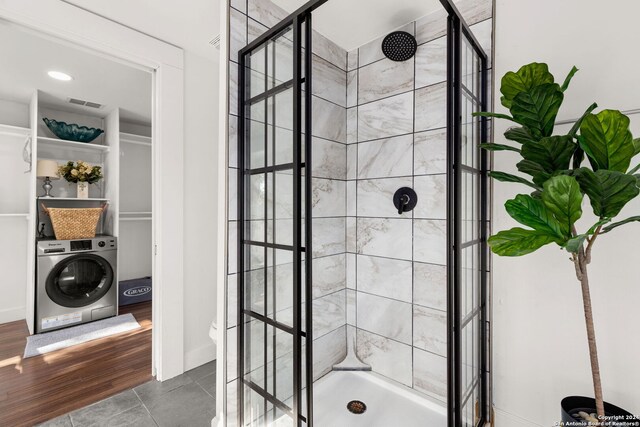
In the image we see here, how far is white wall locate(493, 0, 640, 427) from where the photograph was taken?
A: 1271 mm

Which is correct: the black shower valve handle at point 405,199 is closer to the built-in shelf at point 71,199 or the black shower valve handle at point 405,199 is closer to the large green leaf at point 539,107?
the large green leaf at point 539,107

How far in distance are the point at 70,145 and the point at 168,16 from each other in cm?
254

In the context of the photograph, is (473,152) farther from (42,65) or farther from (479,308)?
(42,65)

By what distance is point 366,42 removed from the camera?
6.89 feet

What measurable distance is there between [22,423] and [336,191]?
7.31ft

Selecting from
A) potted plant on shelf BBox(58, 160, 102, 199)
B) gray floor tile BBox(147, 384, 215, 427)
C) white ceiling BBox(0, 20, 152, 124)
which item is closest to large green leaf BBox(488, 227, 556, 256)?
gray floor tile BBox(147, 384, 215, 427)

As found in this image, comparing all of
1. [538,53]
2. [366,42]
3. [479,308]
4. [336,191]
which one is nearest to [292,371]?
[479,308]

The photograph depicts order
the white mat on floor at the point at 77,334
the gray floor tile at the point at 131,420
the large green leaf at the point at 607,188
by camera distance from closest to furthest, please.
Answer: the large green leaf at the point at 607,188
the gray floor tile at the point at 131,420
the white mat on floor at the point at 77,334

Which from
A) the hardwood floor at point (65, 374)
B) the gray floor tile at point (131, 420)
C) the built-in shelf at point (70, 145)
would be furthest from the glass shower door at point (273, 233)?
the built-in shelf at point (70, 145)

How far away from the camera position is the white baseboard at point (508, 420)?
4.94 ft

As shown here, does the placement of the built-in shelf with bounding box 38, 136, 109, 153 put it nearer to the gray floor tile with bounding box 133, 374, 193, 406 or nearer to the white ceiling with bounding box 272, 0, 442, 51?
the gray floor tile with bounding box 133, 374, 193, 406

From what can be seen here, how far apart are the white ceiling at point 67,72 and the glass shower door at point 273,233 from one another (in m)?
1.32

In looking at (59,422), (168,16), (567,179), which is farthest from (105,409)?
(567,179)

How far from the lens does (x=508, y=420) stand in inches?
61.2
